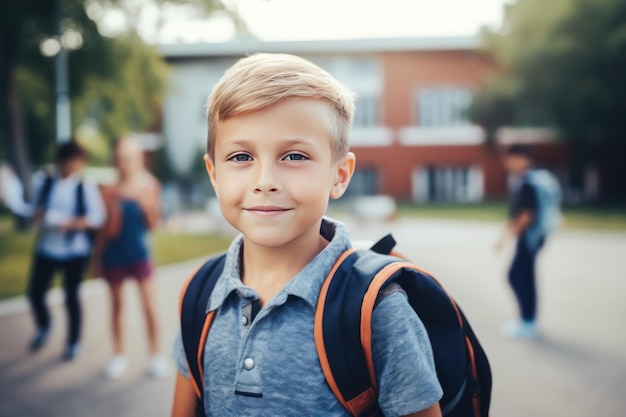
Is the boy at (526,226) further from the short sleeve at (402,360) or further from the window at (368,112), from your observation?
the window at (368,112)

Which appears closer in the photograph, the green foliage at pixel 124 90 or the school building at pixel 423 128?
the green foliage at pixel 124 90

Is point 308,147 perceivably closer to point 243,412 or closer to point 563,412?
point 243,412

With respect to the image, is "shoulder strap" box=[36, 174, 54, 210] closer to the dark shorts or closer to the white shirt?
the white shirt

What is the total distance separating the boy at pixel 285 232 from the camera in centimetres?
125

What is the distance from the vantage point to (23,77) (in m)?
14.9

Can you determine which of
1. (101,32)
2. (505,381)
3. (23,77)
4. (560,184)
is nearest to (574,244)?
(505,381)

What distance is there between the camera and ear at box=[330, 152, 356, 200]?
4.53 feet

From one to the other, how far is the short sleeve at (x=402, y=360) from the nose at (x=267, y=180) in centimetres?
33

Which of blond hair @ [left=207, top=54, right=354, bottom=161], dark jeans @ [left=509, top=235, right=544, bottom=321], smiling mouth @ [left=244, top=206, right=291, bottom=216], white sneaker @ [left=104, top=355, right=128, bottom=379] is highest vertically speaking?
blond hair @ [left=207, top=54, right=354, bottom=161]

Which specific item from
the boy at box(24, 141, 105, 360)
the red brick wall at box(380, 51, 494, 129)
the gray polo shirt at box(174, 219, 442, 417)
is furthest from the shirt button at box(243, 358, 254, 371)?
the red brick wall at box(380, 51, 494, 129)

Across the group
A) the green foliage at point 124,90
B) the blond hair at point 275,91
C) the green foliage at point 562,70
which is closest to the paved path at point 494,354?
the blond hair at point 275,91

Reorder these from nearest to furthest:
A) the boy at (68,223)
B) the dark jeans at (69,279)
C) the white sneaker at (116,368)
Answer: the white sneaker at (116,368) → the boy at (68,223) → the dark jeans at (69,279)

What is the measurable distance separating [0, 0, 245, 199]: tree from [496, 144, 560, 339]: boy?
7.31 metres

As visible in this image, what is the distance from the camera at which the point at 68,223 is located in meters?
4.80
